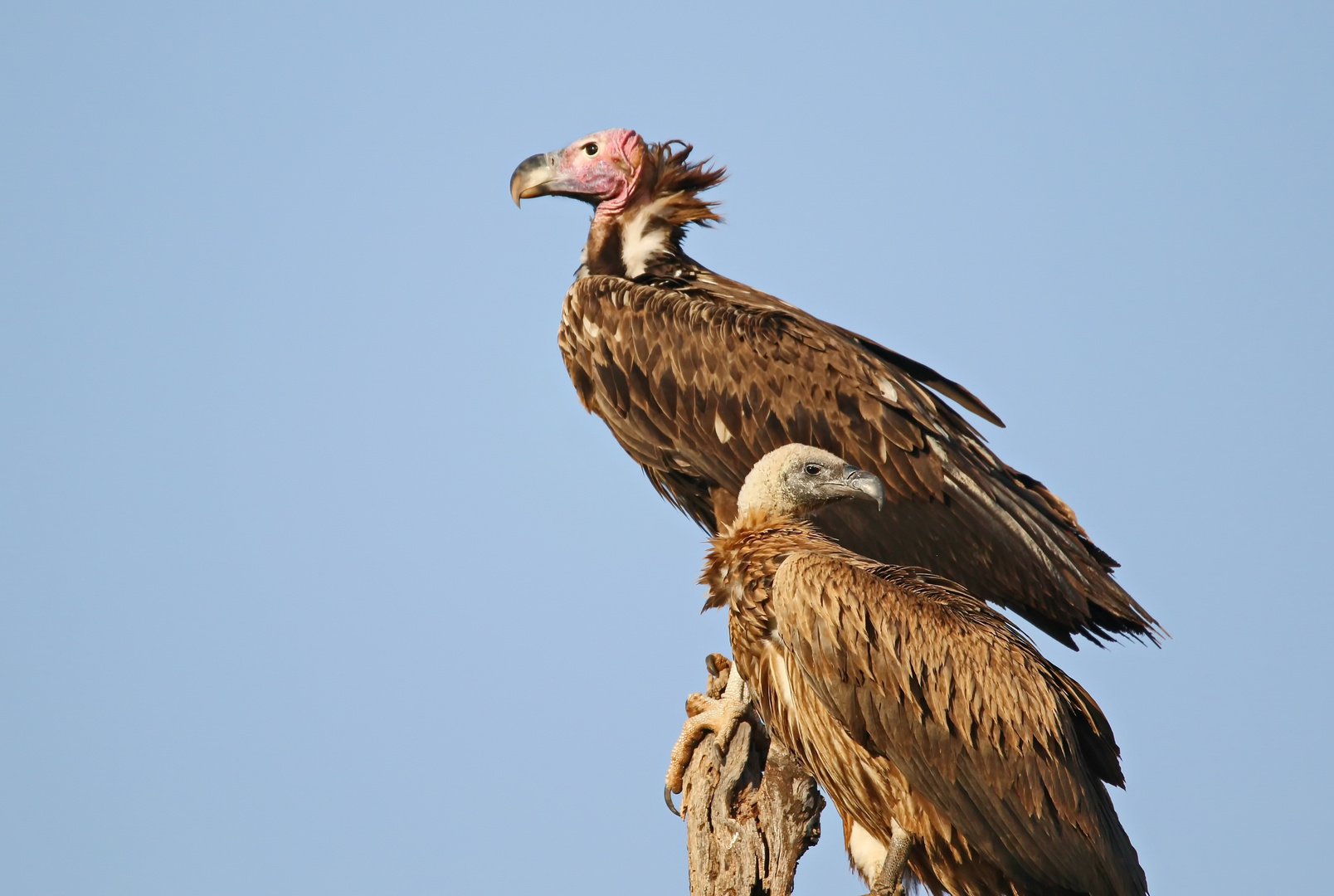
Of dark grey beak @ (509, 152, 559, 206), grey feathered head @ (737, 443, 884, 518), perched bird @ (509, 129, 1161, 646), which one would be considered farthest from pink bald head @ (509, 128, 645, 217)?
grey feathered head @ (737, 443, 884, 518)

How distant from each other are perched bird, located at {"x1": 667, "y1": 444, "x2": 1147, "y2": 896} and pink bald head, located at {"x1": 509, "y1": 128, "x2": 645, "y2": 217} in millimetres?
3004

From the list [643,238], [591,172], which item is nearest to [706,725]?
[643,238]

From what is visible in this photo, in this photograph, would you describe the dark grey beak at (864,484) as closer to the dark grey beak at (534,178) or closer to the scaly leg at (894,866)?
the scaly leg at (894,866)

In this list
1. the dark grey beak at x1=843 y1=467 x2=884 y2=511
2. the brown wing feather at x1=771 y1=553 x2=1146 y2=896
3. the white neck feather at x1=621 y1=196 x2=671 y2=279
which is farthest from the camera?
the white neck feather at x1=621 y1=196 x2=671 y2=279

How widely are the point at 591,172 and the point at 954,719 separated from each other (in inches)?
150

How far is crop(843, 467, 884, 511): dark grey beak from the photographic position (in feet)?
16.9

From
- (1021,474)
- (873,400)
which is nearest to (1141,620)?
(1021,474)

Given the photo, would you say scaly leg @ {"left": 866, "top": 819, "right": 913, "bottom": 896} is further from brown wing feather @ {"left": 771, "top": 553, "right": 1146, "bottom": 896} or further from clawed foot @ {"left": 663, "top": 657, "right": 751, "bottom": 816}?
clawed foot @ {"left": 663, "top": 657, "right": 751, "bottom": 816}

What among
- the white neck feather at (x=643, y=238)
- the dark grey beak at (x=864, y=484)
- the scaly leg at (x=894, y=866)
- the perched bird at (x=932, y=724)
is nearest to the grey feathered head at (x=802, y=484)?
the dark grey beak at (x=864, y=484)

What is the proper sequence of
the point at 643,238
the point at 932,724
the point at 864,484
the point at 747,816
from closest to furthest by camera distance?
the point at 932,724 < the point at 747,816 < the point at 864,484 < the point at 643,238

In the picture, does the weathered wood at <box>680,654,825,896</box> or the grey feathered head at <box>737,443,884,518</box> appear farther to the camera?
the grey feathered head at <box>737,443,884,518</box>

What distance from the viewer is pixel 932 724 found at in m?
4.70

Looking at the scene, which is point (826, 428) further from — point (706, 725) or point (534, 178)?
point (534, 178)

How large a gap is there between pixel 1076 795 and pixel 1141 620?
1.39 metres
